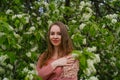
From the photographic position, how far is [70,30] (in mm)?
5699

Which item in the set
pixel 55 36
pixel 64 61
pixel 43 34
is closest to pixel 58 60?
pixel 64 61

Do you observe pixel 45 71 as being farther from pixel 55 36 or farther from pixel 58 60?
pixel 55 36

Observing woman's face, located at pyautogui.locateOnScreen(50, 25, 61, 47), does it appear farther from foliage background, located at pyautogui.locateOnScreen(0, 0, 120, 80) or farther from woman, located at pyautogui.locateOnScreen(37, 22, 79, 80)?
foliage background, located at pyautogui.locateOnScreen(0, 0, 120, 80)

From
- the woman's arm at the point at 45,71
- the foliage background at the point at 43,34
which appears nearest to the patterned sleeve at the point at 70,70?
the woman's arm at the point at 45,71

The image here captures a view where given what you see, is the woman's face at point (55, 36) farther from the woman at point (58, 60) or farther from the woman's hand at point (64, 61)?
the woman's hand at point (64, 61)

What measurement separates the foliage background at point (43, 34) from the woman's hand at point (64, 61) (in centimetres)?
22

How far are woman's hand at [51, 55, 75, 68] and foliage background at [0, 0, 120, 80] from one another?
0.72ft

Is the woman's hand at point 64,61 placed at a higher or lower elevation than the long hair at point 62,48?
lower

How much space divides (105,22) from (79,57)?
2.34m

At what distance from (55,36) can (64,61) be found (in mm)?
299

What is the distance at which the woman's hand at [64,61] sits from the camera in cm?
402

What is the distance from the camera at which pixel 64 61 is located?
4051 mm

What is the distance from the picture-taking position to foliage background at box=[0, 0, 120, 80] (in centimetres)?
459

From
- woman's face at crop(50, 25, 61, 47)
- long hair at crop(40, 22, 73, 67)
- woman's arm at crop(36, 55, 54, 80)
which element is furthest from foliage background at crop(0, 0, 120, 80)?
woman's face at crop(50, 25, 61, 47)
